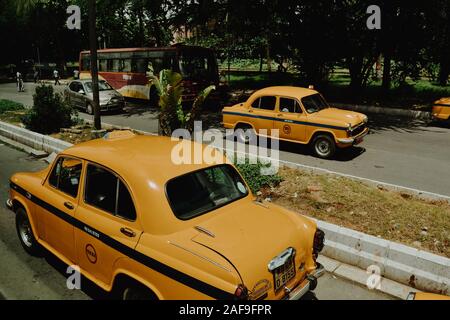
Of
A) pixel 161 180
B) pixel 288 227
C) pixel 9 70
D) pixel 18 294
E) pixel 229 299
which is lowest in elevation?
pixel 18 294

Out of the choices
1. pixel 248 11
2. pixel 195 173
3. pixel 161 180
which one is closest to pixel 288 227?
pixel 195 173

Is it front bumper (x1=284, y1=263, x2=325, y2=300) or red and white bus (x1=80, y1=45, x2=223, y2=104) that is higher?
red and white bus (x1=80, y1=45, x2=223, y2=104)

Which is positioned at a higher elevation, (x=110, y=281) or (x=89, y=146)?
(x=89, y=146)

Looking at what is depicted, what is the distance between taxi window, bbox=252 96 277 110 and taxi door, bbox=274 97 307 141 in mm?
250

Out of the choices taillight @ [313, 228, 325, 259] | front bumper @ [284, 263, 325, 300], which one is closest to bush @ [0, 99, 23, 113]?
taillight @ [313, 228, 325, 259]

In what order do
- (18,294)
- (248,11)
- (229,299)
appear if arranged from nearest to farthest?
(229,299)
(18,294)
(248,11)

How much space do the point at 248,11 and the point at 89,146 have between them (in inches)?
639

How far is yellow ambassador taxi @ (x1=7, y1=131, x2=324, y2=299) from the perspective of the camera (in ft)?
11.8

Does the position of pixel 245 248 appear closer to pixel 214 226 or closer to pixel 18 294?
pixel 214 226

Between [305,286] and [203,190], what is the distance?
5.20 ft

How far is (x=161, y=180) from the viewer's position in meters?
4.16

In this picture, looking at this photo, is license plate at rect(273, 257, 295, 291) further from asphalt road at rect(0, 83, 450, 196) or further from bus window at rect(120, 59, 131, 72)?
bus window at rect(120, 59, 131, 72)

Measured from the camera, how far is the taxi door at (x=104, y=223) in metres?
4.09

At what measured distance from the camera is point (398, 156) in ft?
37.2
